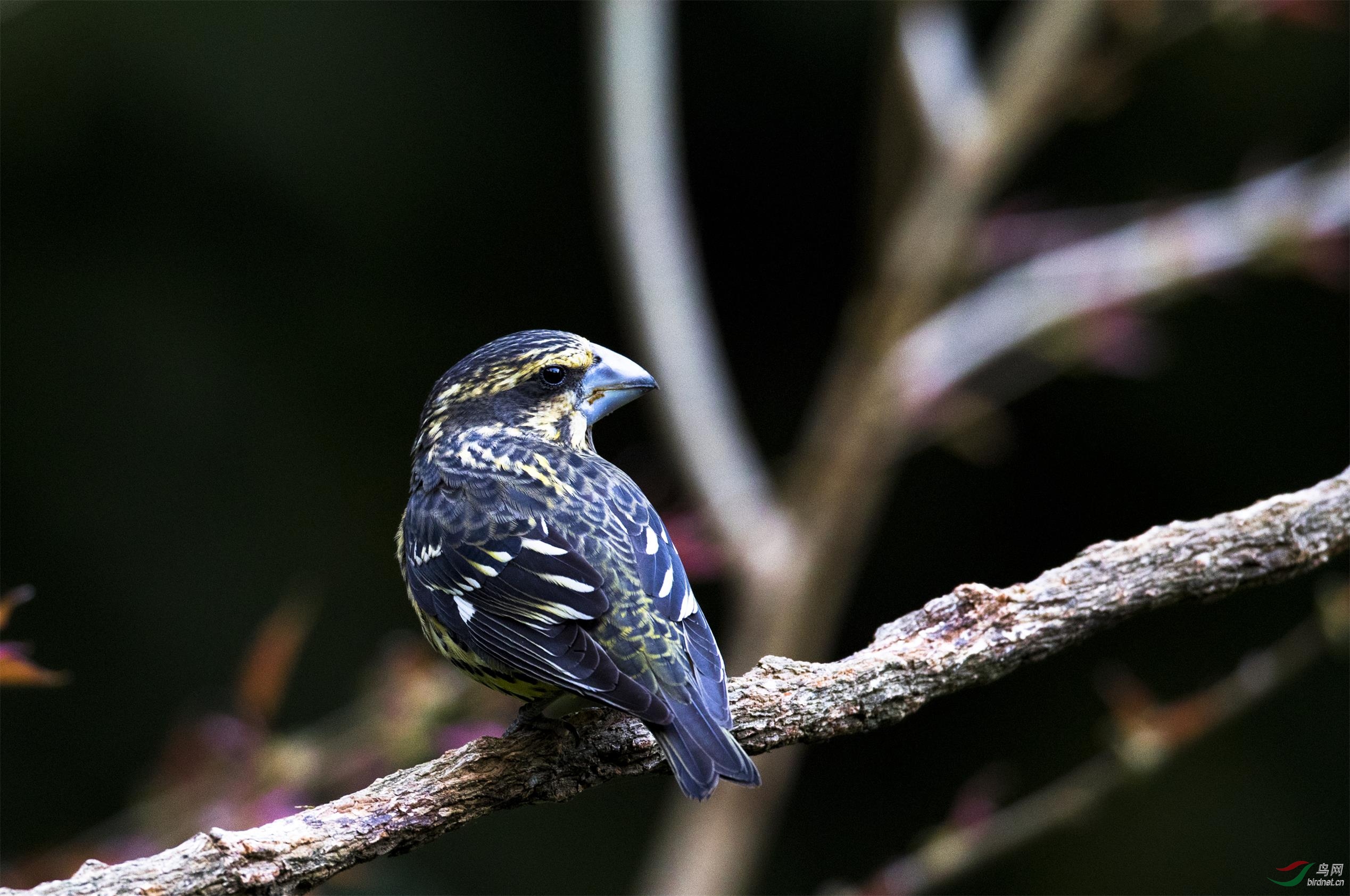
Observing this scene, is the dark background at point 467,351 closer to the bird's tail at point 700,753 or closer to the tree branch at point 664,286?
the tree branch at point 664,286

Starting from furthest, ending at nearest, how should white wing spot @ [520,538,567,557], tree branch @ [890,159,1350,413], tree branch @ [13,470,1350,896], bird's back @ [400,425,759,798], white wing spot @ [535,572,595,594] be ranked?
tree branch @ [890,159,1350,413], white wing spot @ [520,538,567,557], white wing spot @ [535,572,595,594], bird's back @ [400,425,759,798], tree branch @ [13,470,1350,896]

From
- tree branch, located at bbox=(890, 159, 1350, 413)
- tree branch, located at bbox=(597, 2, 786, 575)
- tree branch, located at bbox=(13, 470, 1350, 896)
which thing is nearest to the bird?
tree branch, located at bbox=(13, 470, 1350, 896)

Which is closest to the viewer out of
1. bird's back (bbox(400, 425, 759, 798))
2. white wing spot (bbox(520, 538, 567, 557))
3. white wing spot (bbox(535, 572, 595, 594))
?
bird's back (bbox(400, 425, 759, 798))

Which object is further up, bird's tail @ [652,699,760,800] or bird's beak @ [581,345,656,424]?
bird's beak @ [581,345,656,424]

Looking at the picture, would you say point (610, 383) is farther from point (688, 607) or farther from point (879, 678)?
point (879, 678)

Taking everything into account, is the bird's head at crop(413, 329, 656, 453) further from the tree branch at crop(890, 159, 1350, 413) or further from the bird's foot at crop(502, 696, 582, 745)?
the tree branch at crop(890, 159, 1350, 413)

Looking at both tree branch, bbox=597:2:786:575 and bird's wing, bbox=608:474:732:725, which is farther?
tree branch, bbox=597:2:786:575

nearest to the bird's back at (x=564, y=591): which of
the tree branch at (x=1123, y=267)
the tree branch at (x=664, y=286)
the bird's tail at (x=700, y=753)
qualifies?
the bird's tail at (x=700, y=753)

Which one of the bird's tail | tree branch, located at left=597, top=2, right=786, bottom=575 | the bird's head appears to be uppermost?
tree branch, located at left=597, top=2, right=786, bottom=575

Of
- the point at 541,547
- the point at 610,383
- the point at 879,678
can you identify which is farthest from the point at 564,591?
the point at 610,383
